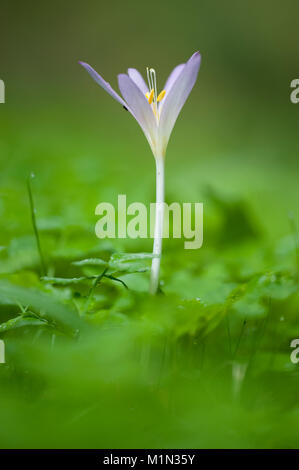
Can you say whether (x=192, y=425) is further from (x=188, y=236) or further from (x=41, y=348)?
(x=188, y=236)

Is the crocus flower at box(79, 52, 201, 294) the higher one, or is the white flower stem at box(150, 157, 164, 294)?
the crocus flower at box(79, 52, 201, 294)

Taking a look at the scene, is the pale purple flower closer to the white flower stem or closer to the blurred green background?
the white flower stem

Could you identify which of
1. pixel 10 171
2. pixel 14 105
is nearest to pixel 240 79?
pixel 14 105

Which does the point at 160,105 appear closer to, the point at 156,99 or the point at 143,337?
the point at 156,99

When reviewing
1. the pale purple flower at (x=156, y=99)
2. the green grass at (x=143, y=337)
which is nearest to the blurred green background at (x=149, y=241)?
the green grass at (x=143, y=337)

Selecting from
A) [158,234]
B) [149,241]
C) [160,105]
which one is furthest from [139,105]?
[149,241]

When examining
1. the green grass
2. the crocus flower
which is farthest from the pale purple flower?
the green grass
